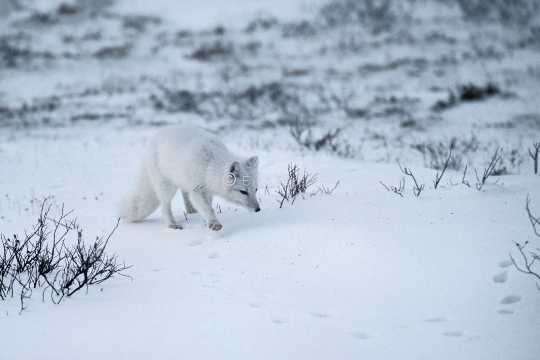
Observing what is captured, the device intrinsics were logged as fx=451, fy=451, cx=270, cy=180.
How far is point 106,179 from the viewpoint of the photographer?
9445 mm

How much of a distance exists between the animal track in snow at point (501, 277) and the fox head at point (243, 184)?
2.53 metres

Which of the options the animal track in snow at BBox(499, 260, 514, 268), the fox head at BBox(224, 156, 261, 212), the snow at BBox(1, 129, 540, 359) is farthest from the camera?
the fox head at BBox(224, 156, 261, 212)

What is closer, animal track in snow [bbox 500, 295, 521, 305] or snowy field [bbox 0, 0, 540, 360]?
snowy field [bbox 0, 0, 540, 360]

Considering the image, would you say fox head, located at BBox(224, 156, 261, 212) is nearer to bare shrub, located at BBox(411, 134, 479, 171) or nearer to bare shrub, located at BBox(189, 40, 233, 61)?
bare shrub, located at BBox(411, 134, 479, 171)

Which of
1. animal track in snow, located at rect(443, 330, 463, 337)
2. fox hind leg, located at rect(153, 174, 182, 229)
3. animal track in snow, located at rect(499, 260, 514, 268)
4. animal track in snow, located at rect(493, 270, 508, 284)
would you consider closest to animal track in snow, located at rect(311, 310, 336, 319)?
animal track in snow, located at rect(443, 330, 463, 337)

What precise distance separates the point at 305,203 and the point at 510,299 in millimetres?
2778

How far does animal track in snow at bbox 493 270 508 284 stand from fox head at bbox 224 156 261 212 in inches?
99.5

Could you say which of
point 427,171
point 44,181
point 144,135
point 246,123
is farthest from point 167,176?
point 246,123

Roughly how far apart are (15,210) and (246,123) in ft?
29.8

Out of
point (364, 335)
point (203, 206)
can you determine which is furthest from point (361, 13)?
point (364, 335)

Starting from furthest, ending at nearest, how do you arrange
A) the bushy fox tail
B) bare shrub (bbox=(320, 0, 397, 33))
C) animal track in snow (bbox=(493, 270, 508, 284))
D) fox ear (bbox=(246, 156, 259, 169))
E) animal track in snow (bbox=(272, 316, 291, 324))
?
bare shrub (bbox=(320, 0, 397, 33)) < the bushy fox tail < fox ear (bbox=(246, 156, 259, 169)) < animal track in snow (bbox=(493, 270, 508, 284)) < animal track in snow (bbox=(272, 316, 291, 324))

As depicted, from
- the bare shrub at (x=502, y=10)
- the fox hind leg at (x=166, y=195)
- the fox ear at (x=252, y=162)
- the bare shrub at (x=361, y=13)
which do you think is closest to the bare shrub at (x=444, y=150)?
the fox ear at (x=252, y=162)

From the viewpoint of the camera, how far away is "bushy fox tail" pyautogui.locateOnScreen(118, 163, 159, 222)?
19.6 feet

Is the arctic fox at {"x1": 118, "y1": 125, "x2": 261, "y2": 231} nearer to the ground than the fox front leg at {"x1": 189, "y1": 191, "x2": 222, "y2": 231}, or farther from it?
farther from it
